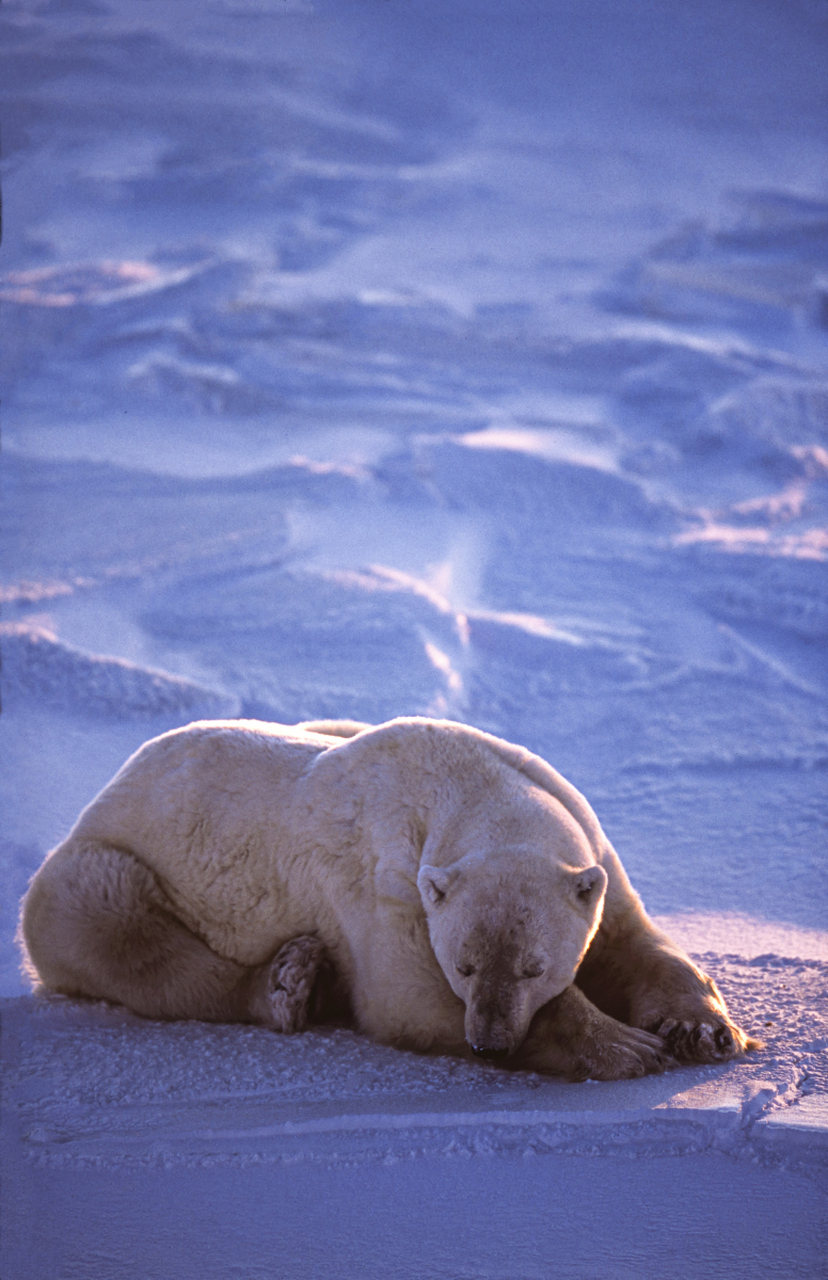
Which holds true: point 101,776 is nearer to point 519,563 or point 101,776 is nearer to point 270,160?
point 519,563

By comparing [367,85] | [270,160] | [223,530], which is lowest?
[223,530]

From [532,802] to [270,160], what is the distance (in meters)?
12.1

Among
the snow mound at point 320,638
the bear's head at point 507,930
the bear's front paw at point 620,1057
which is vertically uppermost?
the bear's head at point 507,930

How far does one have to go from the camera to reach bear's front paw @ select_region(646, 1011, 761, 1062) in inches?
117

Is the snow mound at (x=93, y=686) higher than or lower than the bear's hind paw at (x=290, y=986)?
lower

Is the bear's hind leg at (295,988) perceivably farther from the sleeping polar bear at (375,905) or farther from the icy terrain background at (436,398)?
the icy terrain background at (436,398)

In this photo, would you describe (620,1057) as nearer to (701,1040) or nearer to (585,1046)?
(585,1046)

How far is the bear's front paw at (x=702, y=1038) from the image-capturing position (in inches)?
117

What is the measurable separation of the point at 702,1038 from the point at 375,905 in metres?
0.94

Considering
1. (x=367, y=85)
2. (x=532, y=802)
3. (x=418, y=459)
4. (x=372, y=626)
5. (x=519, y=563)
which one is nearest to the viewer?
(x=532, y=802)

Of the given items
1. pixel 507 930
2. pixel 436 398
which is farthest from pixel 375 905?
pixel 436 398

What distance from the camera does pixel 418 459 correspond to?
9.18 m

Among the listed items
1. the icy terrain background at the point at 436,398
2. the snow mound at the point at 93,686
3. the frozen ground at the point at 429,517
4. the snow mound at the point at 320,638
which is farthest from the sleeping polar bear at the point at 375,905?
the snow mound at the point at 320,638

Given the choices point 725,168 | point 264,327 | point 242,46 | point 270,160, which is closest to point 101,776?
point 242,46
